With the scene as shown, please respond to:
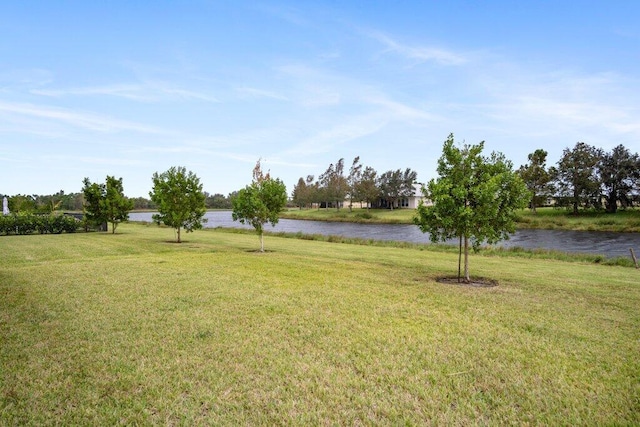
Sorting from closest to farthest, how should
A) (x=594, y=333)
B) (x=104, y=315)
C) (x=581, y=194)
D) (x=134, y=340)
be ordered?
(x=134, y=340), (x=594, y=333), (x=104, y=315), (x=581, y=194)

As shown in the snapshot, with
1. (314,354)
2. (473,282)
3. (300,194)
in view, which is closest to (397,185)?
(300,194)

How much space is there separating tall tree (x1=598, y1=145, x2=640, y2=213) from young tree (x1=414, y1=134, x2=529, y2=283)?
2587 inches

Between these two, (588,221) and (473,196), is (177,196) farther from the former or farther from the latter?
(588,221)

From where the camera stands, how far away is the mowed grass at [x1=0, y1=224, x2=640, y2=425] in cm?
422

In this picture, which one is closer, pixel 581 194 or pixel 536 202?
pixel 581 194

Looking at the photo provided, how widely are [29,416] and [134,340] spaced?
7.49 ft

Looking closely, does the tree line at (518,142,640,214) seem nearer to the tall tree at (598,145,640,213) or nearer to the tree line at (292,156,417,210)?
the tall tree at (598,145,640,213)

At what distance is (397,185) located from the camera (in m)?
92.4

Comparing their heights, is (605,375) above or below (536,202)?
below

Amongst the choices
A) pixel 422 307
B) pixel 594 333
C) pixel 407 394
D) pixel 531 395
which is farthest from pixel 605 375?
pixel 422 307

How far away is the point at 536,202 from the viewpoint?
6756 centimetres

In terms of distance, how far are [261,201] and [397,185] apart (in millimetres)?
75475

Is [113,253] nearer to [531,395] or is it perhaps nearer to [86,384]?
[86,384]

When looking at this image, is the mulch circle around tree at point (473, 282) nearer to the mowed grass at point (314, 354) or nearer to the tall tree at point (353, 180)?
the mowed grass at point (314, 354)
